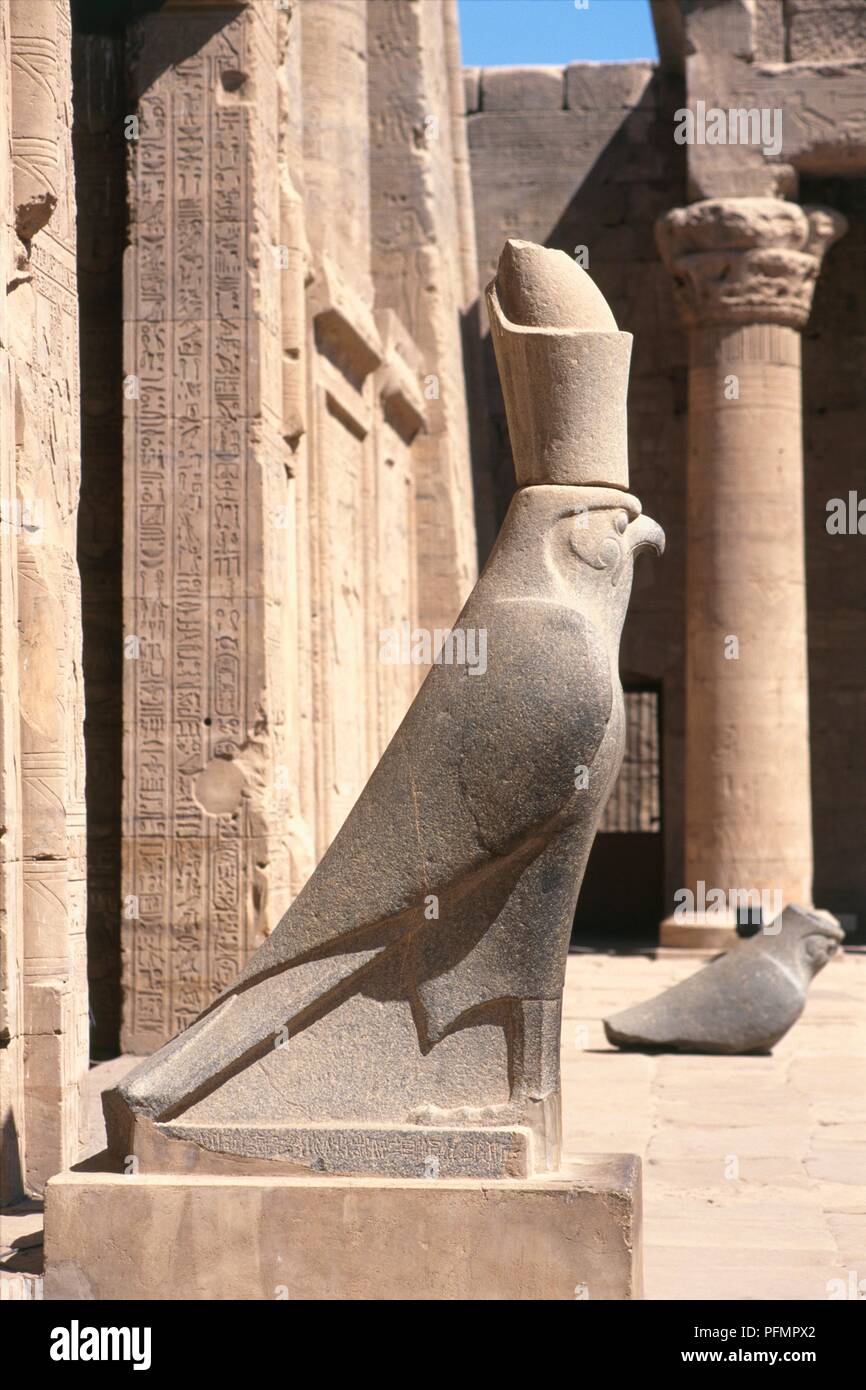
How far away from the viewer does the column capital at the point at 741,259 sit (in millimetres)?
13102

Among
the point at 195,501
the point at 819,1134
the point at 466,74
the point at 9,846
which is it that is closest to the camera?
the point at 9,846

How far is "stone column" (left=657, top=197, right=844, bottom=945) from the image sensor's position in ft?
42.3

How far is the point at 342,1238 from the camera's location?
3949mm

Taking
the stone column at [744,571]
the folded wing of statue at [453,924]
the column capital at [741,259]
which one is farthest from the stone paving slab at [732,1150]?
the column capital at [741,259]

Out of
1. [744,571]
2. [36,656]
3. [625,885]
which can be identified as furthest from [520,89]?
[36,656]

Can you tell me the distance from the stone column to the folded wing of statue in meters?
8.79

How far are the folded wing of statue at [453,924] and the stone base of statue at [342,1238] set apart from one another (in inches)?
4.3

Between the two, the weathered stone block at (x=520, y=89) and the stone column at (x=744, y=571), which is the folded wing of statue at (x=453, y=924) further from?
the weathered stone block at (x=520, y=89)

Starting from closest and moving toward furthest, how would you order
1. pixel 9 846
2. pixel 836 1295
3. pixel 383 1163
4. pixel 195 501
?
1. pixel 383 1163
2. pixel 836 1295
3. pixel 9 846
4. pixel 195 501

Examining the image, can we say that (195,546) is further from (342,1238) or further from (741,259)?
(741,259)

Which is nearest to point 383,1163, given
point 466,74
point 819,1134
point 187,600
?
point 819,1134

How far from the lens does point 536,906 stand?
4.18 m

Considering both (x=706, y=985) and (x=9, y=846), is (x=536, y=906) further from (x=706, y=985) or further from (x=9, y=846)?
(x=706, y=985)

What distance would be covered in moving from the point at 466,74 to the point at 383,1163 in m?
14.1
